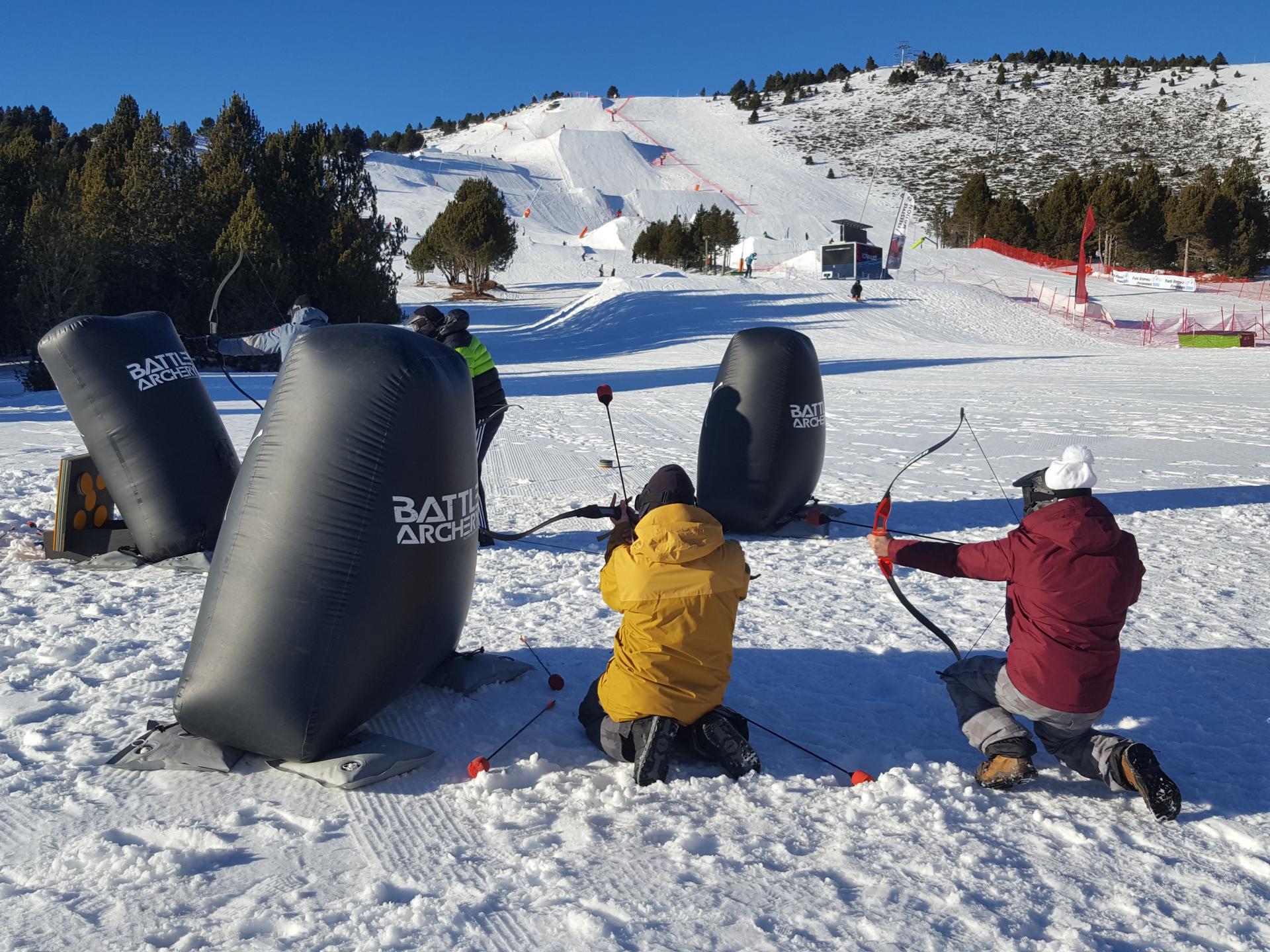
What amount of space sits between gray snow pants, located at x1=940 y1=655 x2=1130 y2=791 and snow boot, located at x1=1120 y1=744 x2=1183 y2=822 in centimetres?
8

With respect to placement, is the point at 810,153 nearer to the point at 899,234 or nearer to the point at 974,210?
the point at 974,210

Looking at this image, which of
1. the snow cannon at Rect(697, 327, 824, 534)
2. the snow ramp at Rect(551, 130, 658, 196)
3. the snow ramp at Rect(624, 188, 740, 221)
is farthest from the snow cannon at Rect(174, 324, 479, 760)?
the snow ramp at Rect(551, 130, 658, 196)

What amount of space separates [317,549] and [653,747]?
159 cm

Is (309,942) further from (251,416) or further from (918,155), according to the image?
(918,155)

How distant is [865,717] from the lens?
4.72 m

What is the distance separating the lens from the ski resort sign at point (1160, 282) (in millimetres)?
45156

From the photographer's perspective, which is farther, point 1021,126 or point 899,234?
point 1021,126

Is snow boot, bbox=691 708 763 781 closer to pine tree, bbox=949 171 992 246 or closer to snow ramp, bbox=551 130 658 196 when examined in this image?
pine tree, bbox=949 171 992 246

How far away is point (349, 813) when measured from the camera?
142 inches

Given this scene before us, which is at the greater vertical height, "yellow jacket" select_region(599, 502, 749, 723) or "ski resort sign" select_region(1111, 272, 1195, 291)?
"ski resort sign" select_region(1111, 272, 1195, 291)

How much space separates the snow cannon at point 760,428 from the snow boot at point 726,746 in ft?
13.6

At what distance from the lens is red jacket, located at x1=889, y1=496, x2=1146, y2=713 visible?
3.61m

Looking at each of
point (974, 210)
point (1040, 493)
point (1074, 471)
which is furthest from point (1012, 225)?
point (1074, 471)

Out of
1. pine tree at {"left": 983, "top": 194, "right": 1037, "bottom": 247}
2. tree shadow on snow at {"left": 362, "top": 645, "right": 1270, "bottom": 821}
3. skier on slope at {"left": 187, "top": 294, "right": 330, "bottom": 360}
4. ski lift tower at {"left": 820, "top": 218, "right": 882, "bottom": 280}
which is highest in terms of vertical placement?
pine tree at {"left": 983, "top": 194, "right": 1037, "bottom": 247}
